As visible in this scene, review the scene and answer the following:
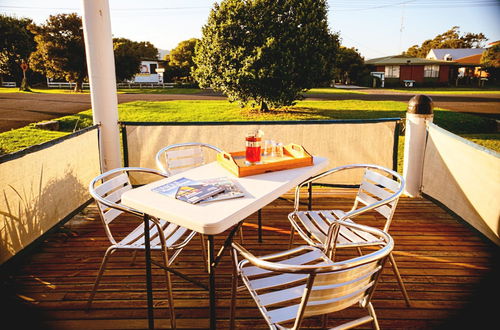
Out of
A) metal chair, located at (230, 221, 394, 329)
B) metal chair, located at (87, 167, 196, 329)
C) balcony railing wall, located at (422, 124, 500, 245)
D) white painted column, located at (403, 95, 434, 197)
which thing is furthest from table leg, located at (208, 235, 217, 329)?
white painted column, located at (403, 95, 434, 197)

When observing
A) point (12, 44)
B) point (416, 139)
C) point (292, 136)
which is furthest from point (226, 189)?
point (12, 44)

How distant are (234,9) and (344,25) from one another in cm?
407

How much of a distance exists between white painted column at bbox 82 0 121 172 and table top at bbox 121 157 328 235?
2.20m

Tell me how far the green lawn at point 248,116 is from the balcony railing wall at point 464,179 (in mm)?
6716

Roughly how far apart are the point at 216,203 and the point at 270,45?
456 inches

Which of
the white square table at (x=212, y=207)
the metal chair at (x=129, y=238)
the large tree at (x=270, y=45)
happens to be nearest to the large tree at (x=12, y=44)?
the large tree at (x=270, y=45)

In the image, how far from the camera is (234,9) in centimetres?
1298

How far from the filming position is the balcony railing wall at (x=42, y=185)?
283 cm

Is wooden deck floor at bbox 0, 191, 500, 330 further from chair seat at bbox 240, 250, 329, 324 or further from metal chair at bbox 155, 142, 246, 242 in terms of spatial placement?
metal chair at bbox 155, 142, 246, 242

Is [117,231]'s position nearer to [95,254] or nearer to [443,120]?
[95,254]

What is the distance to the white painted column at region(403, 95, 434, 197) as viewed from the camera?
14.3 ft

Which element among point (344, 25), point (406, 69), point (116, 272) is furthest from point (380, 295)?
point (406, 69)

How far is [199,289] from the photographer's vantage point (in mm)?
2715

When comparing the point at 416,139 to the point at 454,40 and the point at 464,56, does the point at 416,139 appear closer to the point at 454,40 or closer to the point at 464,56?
the point at 464,56
